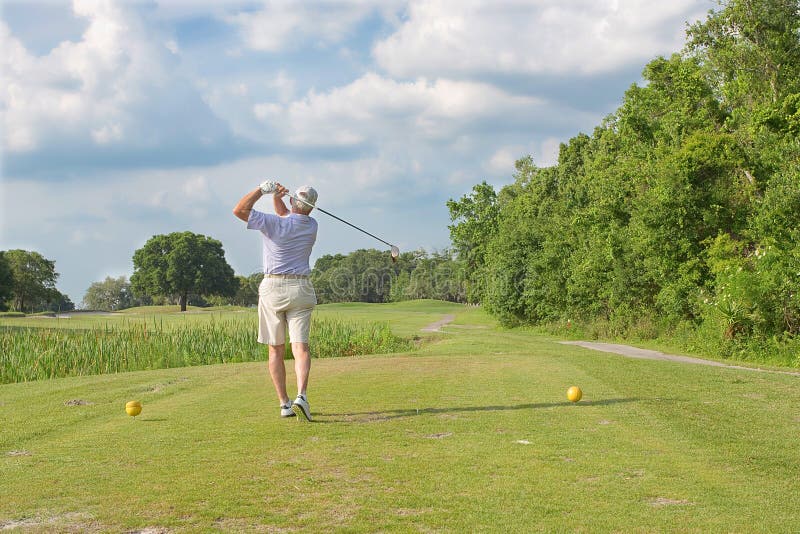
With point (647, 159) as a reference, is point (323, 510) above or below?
below

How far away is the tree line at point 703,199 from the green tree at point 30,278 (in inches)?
2801

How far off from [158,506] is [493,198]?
59.7 meters

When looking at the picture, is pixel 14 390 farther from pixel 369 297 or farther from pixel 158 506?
pixel 369 297

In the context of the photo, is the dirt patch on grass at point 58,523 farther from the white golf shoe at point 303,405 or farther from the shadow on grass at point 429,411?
the shadow on grass at point 429,411

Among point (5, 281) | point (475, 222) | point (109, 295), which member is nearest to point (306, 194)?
point (475, 222)

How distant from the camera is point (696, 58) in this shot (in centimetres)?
3178

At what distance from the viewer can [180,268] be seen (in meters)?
104

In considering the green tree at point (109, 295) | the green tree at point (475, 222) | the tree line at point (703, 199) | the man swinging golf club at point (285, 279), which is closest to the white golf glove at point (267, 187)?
the man swinging golf club at point (285, 279)

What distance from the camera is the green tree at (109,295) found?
14912 cm

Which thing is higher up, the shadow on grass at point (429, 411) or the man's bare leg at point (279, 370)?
the man's bare leg at point (279, 370)

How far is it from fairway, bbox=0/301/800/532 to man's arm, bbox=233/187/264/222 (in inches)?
97.0

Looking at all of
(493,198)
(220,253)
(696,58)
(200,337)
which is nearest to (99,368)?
(200,337)

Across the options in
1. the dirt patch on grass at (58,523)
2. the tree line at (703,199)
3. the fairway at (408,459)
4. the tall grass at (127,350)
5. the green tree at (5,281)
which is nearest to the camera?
the dirt patch on grass at (58,523)

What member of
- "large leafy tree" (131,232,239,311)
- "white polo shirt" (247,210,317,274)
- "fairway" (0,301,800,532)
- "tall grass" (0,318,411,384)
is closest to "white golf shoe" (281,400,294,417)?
"fairway" (0,301,800,532)
